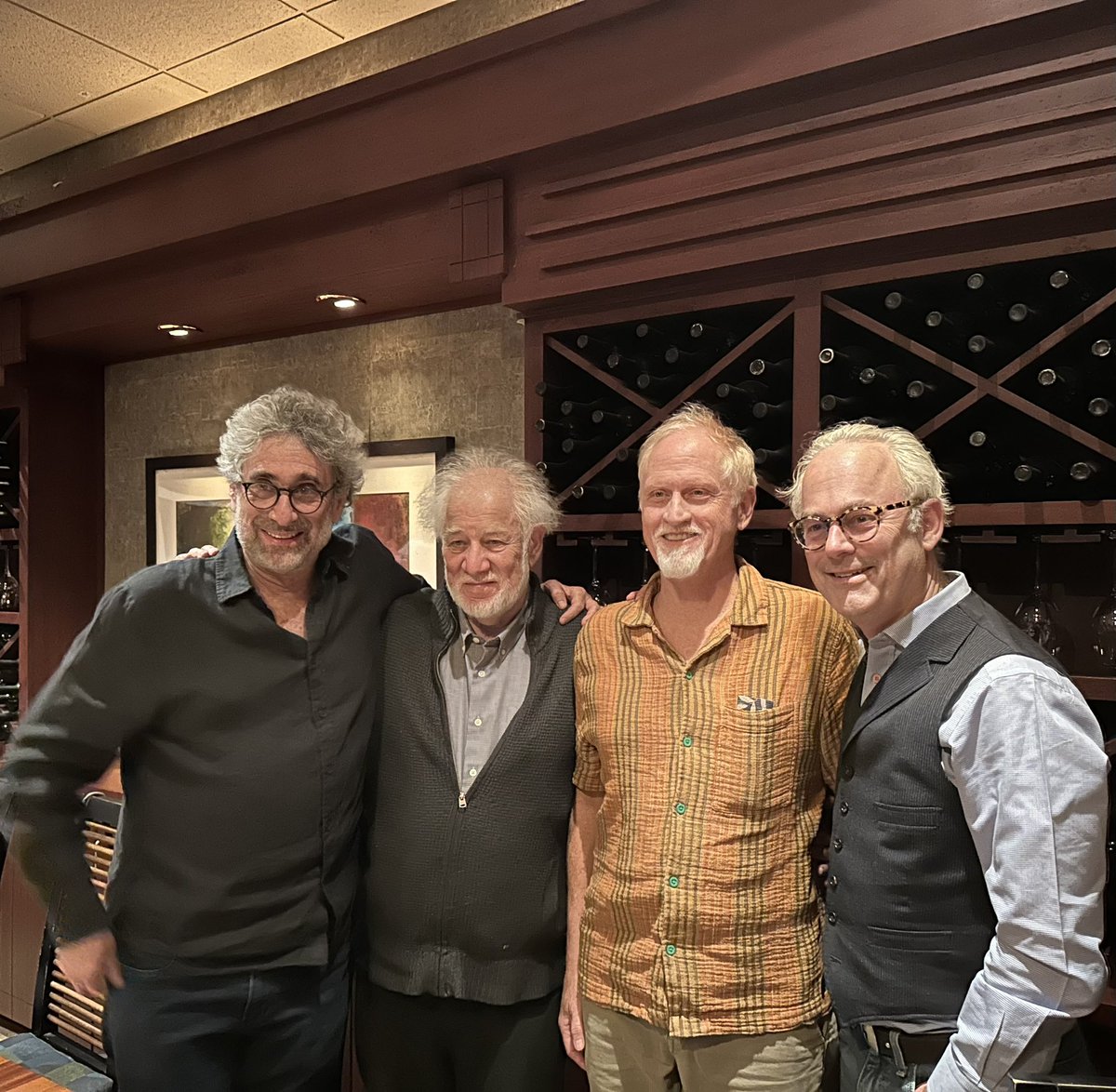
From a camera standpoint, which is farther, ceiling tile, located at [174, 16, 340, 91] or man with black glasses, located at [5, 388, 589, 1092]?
ceiling tile, located at [174, 16, 340, 91]

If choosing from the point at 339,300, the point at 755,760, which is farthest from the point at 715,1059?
the point at 339,300

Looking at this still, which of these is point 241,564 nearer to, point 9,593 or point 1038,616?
point 1038,616

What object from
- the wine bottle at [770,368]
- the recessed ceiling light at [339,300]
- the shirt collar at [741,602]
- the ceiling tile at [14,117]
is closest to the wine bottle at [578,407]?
the wine bottle at [770,368]

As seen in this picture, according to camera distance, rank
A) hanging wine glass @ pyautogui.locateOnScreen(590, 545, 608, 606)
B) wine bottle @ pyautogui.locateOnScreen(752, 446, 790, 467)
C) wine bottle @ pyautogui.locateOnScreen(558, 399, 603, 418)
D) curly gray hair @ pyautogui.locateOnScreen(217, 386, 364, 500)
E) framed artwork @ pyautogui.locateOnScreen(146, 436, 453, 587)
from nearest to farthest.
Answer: curly gray hair @ pyautogui.locateOnScreen(217, 386, 364, 500) → wine bottle @ pyautogui.locateOnScreen(752, 446, 790, 467) → wine bottle @ pyautogui.locateOnScreen(558, 399, 603, 418) → hanging wine glass @ pyautogui.locateOnScreen(590, 545, 608, 606) → framed artwork @ pyautogui.locateOnScreen(146, 436, 453, 587)

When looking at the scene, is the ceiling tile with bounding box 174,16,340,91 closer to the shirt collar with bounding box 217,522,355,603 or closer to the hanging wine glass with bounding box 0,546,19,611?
the shirt collar with bounding box 217,522,355,603

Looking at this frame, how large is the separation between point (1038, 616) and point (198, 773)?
5.80 ft

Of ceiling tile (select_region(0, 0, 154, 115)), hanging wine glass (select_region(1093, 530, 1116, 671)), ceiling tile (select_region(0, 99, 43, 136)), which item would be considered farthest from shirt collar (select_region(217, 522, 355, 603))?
ceiling tile (select_region(0, 99, 43, 136))

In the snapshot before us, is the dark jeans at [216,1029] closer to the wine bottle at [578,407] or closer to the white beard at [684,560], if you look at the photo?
the white beard at [684,560]

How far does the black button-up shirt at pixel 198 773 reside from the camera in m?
1.82

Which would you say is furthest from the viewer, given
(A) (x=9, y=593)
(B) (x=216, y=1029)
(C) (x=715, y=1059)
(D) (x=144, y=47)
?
(A) (x=9, y=593)

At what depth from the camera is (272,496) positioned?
6.40 feet

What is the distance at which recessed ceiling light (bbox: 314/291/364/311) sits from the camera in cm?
301

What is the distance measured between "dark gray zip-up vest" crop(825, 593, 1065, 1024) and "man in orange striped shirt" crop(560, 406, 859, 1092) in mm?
175

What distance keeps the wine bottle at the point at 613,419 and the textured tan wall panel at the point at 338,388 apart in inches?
29.7
